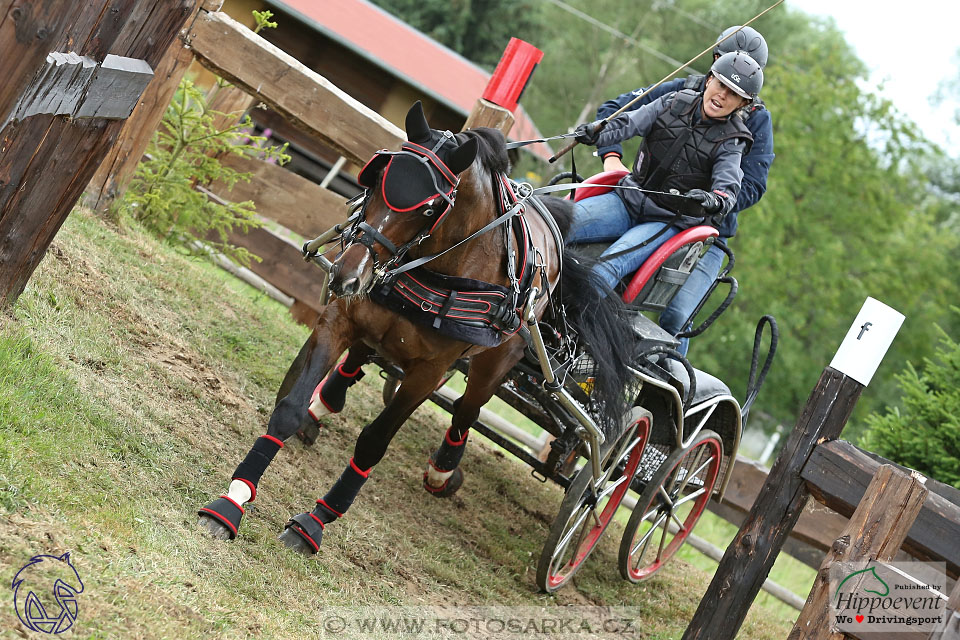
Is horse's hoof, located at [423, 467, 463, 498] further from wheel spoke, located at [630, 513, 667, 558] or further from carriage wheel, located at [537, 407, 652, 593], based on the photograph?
wheel spoke, located at [630, 513, 667, 558]

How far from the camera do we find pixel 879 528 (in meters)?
3.67

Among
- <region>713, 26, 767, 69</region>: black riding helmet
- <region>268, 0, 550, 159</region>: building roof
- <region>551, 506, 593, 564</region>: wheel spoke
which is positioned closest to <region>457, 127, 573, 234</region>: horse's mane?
<region>551, 506, 593, 564</region>: wheel spoke

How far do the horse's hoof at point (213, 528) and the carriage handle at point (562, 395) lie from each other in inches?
63.2

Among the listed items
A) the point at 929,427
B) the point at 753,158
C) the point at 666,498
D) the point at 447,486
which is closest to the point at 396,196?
the point at 447,486

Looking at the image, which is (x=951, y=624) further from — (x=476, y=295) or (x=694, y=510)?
(x=694, y=510)

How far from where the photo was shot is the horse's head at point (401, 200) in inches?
133

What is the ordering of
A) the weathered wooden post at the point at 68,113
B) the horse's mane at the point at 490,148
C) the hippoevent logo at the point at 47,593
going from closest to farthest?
1. the hippoevent logo at the point at 47,593
2. the weathered wooden post at the point at 68,113
3. the horse's mane at the point at 490,148

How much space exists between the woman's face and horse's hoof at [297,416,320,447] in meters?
2.92

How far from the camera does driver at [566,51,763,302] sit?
5.27 meters

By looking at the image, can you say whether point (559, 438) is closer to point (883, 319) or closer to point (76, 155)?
point (883, 319)

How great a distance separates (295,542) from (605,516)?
250cm

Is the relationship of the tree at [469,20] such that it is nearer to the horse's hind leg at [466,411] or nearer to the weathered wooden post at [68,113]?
the horse's hind leg at [466,411]

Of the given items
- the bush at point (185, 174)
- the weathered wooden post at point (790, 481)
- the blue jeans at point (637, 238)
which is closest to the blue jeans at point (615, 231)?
the blue jeans at point (637, 238)

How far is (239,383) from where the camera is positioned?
5.40 meters
